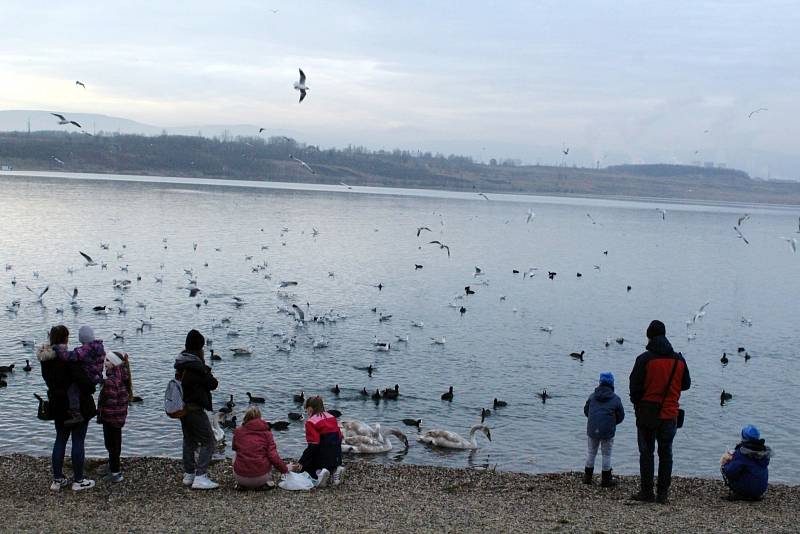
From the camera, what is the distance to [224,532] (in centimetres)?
834

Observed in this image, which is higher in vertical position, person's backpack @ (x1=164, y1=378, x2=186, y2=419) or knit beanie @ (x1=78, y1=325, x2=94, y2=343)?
knit beanie @ (x1=78, y1=325, x2=94, y2=343)

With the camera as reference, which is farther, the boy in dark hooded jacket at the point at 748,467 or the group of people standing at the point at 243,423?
the boy in dark hooded jacket at the point at 748,467

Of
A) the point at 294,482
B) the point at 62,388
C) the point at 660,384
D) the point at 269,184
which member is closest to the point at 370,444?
the point at 294,482

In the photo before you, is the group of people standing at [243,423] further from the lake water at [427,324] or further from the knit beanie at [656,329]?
the lake water at [427,324]

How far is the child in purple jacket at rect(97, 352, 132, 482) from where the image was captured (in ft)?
31.9

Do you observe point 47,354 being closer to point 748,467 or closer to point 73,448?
point 73,448

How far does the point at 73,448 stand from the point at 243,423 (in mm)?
2040

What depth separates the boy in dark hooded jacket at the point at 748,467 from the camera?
10.6m

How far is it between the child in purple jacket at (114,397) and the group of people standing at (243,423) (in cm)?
1

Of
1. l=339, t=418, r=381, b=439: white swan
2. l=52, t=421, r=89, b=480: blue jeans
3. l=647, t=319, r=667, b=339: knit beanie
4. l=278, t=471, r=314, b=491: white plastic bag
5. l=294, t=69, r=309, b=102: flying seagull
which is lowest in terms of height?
l=339, t=418, r=381, b=439: white swan

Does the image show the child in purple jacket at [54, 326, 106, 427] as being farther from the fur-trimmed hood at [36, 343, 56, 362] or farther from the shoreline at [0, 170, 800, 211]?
the shoreline at [0, 170, 800, 211]

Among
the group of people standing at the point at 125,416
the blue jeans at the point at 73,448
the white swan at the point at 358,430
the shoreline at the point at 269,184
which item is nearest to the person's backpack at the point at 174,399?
the group of people standing at the point at 125,416

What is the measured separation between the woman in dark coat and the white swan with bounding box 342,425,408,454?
565 cm

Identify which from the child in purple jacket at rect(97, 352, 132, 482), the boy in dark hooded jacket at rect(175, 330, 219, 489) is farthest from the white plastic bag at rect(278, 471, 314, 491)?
the child in purple jacket at rect(97, 352, 132, 482)
